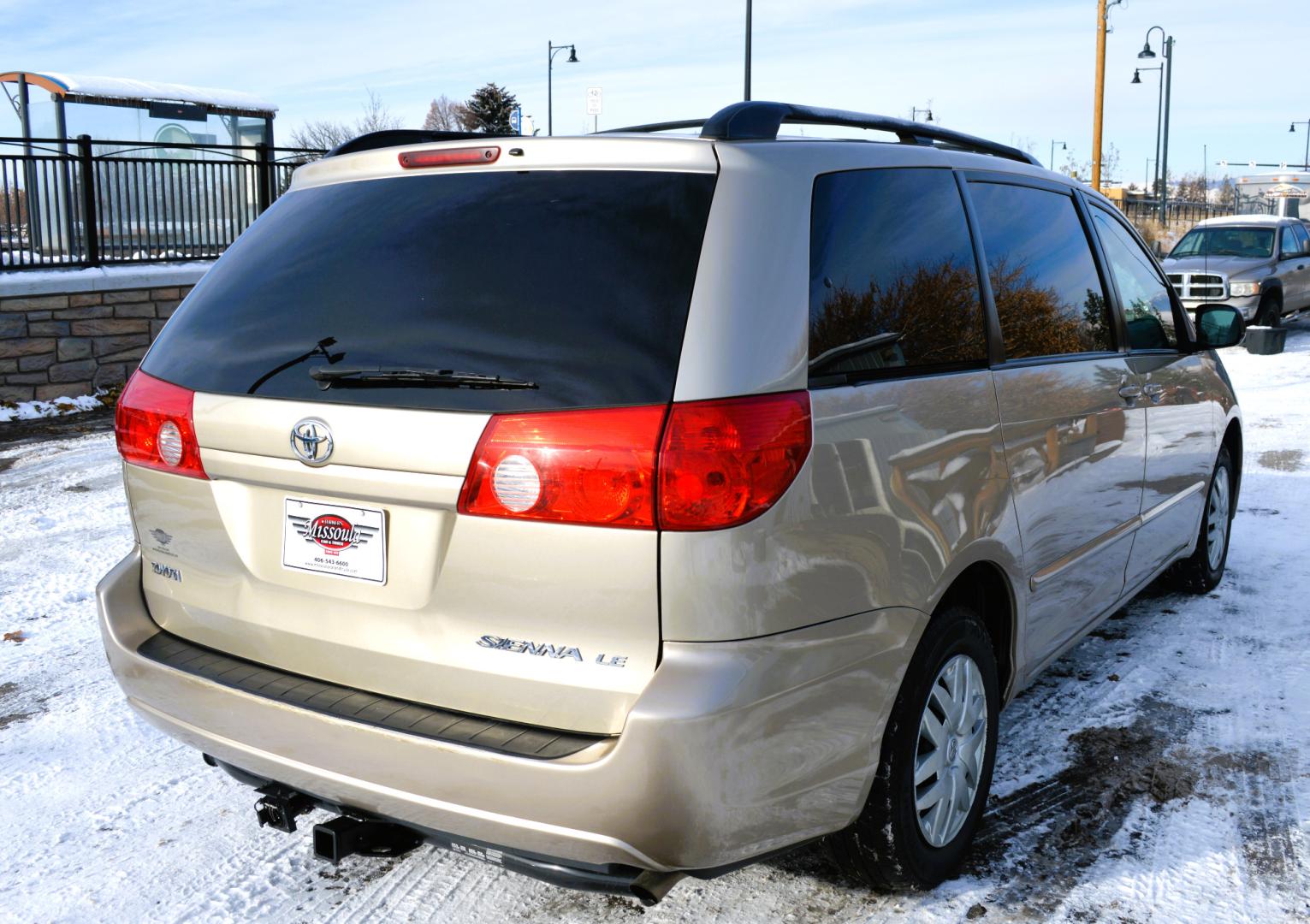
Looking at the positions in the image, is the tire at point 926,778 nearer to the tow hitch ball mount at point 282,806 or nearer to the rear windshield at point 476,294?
the rear windshield at point 476,294

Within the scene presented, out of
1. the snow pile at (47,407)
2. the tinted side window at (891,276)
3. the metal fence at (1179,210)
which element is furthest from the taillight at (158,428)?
the metal fence at (1179,210)

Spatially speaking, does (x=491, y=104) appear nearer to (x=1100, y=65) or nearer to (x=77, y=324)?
(x=1100, y=65)

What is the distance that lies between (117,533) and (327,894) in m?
4.17

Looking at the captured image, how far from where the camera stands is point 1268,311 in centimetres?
1725

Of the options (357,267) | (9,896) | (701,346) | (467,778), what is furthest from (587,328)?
(9,896)

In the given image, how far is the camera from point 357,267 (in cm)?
270

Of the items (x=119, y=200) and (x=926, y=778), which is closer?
(x=926, y=778)

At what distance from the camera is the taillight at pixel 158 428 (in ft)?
9.07

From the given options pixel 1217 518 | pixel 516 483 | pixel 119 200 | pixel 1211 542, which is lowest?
pixel 1211 542

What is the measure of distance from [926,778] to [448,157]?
186 cm

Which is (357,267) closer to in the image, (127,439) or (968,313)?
Answer: (127,439)

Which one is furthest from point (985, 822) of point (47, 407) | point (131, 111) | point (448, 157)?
point (131, 111)

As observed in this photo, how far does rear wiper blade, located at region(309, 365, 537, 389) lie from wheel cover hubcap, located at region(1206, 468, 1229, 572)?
4.08 meters

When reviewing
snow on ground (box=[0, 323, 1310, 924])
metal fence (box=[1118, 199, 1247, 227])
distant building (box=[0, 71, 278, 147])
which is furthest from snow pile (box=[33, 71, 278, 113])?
metal fence (box=[1118, 199, 1247, 227])
